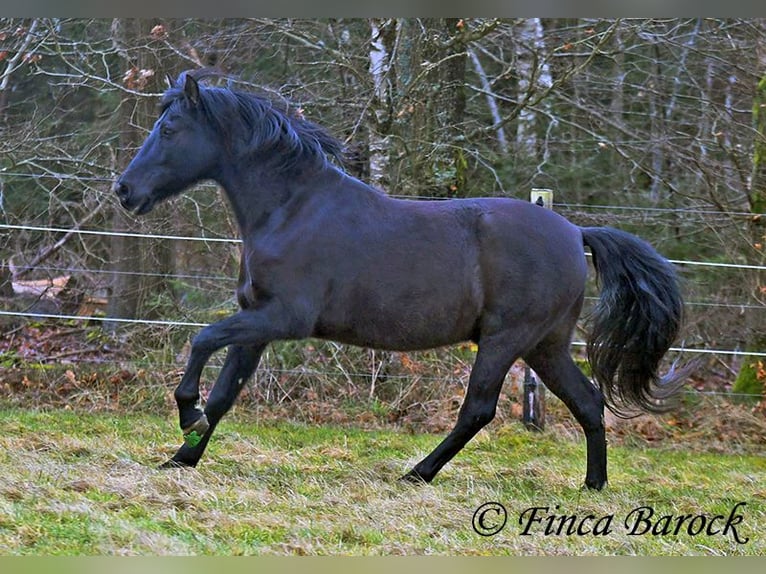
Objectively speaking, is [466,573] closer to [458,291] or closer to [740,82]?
[458,291]

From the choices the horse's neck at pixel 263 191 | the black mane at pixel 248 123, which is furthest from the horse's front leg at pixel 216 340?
the black mane at pixel 248 123

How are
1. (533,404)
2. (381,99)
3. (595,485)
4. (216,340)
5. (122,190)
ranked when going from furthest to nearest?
(381,99) → (533,404) → (595,485) → (122,190) → (216,340)

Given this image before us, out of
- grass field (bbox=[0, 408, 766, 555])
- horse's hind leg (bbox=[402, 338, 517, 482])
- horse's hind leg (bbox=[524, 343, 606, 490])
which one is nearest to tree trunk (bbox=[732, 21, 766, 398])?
grass field (bbox=[0, 408, 766, 555])

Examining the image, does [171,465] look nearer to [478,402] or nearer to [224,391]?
[224,391]

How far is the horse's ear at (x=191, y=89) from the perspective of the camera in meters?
5.36

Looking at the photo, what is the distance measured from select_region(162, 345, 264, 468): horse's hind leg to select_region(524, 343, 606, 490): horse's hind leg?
165 centimetres

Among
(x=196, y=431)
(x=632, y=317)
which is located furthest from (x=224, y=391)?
(x=632, y=317)

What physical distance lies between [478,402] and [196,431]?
5.20ft

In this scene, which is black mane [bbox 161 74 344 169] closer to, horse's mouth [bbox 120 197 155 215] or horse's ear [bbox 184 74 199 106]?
horse's ear [bbox 184 74 199 106]

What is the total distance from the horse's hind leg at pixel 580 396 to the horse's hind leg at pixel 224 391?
1.65 m

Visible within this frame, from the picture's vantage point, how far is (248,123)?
557 centimetres

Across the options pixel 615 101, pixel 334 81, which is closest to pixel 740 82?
pixel 615 101

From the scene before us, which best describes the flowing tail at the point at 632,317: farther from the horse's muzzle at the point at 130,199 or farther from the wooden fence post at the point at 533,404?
the horse's muzzle at the point at 130,199

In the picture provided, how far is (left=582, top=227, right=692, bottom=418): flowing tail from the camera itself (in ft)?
19.3
